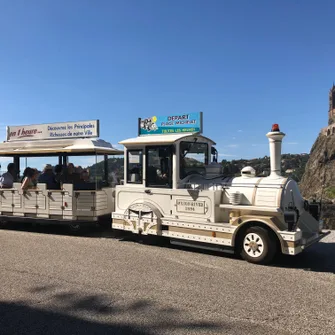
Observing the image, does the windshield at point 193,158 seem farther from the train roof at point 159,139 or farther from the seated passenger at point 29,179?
the seated passenger at point 29,179

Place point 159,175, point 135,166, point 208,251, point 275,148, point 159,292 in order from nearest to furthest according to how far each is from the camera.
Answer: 1. point 159,292
2. point 275,148
3. point 208,251
4. point 159,175
5. point 135,166

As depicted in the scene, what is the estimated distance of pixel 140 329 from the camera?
3.63 metres

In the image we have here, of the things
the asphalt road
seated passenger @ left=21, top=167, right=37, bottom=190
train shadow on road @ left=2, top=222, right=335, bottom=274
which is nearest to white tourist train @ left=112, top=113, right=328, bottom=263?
train shadow on road @ left=2, top=222, right=335, bottom=274

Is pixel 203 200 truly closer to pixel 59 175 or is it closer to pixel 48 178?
pixel 59 175

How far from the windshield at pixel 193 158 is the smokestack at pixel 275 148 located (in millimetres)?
1811

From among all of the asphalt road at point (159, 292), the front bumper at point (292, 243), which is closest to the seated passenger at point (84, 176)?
the asphalt road at point (159, 292)

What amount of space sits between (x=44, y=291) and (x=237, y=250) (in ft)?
12.0

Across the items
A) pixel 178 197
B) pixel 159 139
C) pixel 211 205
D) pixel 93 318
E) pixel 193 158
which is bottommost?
pixel 93 318

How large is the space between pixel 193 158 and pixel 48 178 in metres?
4.46

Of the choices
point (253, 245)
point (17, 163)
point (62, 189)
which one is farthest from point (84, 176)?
→ point (253, 245)

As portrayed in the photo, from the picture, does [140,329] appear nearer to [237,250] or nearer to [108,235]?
[237,250]

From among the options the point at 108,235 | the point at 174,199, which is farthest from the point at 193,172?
the point at 108,235

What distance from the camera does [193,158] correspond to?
7906 millimetres

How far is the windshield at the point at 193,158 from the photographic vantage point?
7621 mm
